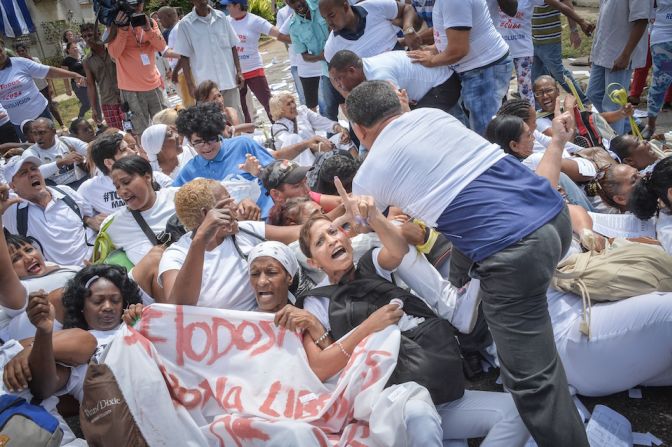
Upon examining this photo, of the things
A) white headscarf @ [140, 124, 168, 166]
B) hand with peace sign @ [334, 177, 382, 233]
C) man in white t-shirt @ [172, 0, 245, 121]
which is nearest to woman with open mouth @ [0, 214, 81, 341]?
hand with peace sign @ [334, 177, 382, 233]

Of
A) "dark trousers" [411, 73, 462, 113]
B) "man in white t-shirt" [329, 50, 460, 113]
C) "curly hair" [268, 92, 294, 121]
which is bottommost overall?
"curly hair" [268, 92, 294, 121]

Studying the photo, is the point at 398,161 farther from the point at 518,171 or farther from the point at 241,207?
the point at 241,207

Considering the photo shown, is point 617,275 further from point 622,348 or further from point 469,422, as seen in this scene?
point 469,422

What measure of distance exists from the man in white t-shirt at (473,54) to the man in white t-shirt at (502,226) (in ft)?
6.67

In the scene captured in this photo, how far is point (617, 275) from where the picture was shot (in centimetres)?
274

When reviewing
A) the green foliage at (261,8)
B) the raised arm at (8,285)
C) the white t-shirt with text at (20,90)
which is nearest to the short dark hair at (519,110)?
the raised arm at (8,285)

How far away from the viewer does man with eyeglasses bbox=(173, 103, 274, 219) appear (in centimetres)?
464

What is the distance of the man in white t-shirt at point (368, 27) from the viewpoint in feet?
16.4

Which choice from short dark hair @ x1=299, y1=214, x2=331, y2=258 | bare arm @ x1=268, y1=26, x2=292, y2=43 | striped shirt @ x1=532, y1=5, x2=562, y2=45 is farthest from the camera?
bare arm @ x1=268, y1=26, x2=292, y2=43

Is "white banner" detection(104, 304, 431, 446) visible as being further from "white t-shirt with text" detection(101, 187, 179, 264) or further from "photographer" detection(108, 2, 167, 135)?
"photographer" detection(108, 2, 167, 135)

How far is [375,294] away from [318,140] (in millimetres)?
2681

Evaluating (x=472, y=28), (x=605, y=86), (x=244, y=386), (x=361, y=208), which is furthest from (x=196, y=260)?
(x=605, y=86)

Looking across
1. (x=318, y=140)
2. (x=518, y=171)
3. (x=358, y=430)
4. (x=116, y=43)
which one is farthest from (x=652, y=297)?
(x=116, y=43)

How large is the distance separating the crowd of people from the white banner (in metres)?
0.09
